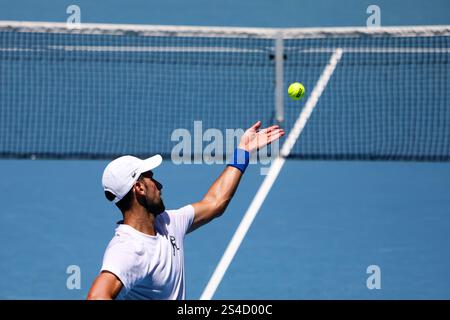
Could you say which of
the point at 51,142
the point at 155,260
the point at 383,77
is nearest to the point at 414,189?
the point at 383,77

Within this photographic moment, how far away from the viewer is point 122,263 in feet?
20.5

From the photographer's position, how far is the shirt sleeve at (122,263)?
20.2ft

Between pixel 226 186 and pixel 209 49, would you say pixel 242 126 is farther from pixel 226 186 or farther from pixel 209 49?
pixel 226 186

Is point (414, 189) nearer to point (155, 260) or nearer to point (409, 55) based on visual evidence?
point (409, 55)

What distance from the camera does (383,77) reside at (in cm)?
1534

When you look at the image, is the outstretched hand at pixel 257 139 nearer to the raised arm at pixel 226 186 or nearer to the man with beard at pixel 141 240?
the raised arm at pixel 226 186

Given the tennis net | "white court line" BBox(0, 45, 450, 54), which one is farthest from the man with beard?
"white court line" BBox(0, 45, 450, 54)

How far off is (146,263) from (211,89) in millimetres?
8951

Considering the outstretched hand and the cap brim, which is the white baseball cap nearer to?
the cap brim

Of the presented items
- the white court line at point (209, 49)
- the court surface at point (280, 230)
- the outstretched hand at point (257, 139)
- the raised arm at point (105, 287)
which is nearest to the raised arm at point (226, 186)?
the outstretched hand at point (257, 139)

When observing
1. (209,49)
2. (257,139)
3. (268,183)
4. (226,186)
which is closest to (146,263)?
(226,186)

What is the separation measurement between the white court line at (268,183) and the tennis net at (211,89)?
116 millimetres

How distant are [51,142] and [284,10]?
5.87 meters

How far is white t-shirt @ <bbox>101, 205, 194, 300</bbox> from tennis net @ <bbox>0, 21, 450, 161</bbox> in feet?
24.0
